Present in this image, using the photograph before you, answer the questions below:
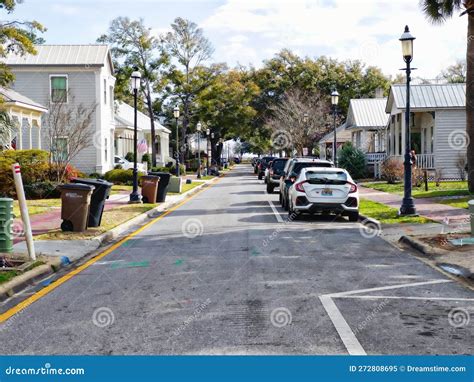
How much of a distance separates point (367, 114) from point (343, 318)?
44851 millimetres

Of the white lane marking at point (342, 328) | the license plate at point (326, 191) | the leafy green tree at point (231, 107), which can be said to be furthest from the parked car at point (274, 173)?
the leafy green tree at point (231, 107)

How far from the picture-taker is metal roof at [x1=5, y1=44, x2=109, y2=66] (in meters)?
40.9

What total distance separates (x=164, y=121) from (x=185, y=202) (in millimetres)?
68583

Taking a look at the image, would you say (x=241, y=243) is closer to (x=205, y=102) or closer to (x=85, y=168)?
(x=85, y=168)

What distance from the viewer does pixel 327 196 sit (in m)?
18.7

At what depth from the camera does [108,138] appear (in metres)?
44.1

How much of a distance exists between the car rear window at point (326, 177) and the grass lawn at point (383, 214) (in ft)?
4.65

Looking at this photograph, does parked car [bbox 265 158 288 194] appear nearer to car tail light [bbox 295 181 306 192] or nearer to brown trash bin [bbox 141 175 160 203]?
brown trash bin [bbox 141 175 160 203]

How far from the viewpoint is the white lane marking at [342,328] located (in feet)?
19.9

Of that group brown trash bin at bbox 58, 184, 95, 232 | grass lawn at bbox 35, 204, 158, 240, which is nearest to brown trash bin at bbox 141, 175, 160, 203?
grass lawn at bbox 35, 204, 158, 240

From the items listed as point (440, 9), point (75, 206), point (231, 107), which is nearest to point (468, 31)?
point (440, 9)

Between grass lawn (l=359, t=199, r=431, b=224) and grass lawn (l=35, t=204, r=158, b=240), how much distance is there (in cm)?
686

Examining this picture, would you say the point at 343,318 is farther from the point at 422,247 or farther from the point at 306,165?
the point at 306,165
